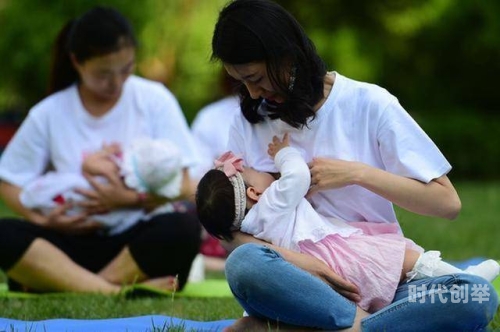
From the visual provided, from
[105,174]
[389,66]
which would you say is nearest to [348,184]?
[105,174]

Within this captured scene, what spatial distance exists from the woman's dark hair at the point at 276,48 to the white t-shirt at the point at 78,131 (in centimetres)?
178

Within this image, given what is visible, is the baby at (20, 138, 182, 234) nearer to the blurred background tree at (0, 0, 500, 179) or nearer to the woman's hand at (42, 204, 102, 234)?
the woman's hand at (42, 204, 102, 234)

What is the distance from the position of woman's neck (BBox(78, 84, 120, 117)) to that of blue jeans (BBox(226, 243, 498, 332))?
2158mm

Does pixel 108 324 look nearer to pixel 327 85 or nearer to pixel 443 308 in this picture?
pixel 327 85

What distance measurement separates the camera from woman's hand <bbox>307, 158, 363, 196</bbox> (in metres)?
3.32

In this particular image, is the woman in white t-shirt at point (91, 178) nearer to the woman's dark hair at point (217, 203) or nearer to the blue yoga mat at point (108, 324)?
the blue yoga mat at point (108, 324)

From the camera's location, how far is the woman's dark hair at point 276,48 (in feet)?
10.8

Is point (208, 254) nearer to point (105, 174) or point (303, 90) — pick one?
point (105, 174)

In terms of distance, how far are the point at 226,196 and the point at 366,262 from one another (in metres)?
0.48

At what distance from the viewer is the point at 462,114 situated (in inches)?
549

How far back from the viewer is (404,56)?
1538 cm

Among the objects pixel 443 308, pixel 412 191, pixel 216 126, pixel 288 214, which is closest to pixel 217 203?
pixel 288 214

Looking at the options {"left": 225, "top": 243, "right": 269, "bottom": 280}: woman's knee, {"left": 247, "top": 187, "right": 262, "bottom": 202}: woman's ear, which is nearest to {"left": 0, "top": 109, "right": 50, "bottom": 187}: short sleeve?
{"left": 247, "top": 187, "right": 262, "bottom": 202}: woman's ear

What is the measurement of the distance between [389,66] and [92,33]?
1074 cm
